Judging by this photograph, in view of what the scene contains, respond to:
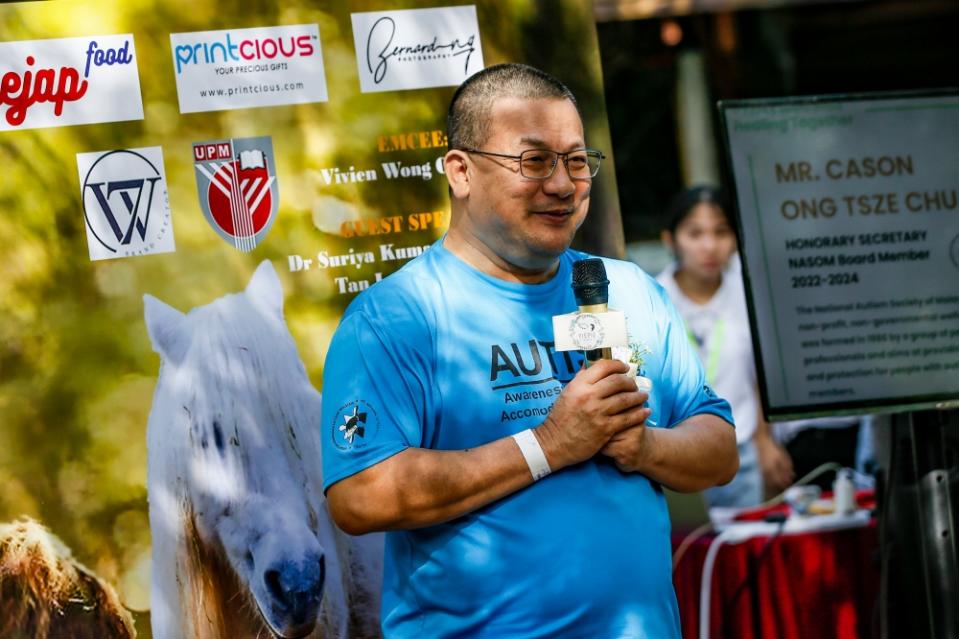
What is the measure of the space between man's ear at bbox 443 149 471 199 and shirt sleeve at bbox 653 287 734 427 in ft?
1.93

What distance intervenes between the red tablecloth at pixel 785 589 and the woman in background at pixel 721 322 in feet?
4.59

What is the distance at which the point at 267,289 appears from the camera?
343 cm

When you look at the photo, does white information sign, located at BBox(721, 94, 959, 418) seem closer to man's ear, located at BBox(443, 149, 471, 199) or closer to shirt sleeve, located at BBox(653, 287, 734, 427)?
shirt sleeve, located at BBox(653, 287, 734, 427)

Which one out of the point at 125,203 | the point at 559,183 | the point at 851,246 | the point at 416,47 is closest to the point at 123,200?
the point at 125,203

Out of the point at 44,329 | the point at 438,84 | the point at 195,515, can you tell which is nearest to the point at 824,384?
the point at 438,84

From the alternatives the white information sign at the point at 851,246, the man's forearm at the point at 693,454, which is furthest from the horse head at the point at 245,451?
the white information sign at the point at 851,246

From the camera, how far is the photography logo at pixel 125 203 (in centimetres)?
328

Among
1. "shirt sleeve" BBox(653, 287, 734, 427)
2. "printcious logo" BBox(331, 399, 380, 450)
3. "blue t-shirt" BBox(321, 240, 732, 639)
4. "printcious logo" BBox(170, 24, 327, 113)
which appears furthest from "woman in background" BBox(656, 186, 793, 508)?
"printcious logo" BBox(331, 399, 380, 450)

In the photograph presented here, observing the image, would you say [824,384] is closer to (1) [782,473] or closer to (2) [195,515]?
(2) [195,515]

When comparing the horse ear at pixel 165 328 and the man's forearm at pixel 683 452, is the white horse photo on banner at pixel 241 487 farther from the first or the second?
the man's forearm at pixel 683 452

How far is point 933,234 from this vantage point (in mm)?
4086

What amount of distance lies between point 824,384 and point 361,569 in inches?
62.5

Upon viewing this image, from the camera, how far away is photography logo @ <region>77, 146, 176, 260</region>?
328cm

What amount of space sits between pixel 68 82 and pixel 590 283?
1568mm
